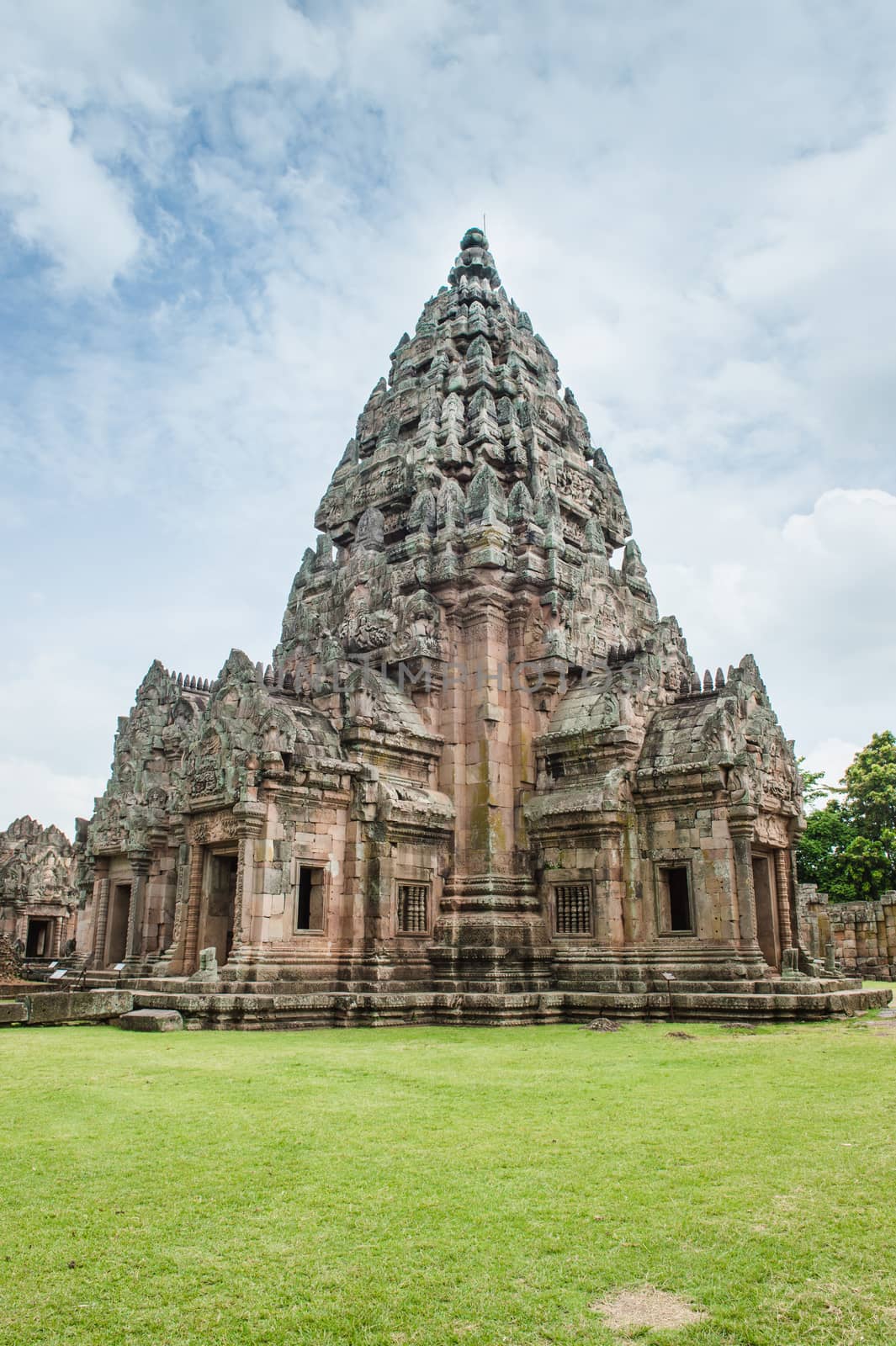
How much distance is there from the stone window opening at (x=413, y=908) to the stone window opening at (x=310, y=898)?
162 cm

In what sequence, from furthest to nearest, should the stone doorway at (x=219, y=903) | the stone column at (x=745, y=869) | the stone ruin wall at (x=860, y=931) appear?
1. the stone ruin wall at (x=860, y=931)
2. the stone doorway at (x=219, y=903)
3. the stone column at (x=745, y=869)

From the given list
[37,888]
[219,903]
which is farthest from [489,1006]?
[37,888]

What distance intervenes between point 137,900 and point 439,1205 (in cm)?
2089

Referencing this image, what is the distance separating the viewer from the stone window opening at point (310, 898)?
1806cm

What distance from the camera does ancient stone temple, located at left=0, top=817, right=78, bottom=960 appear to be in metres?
37.9

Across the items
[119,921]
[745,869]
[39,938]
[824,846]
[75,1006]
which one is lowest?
[75,1006]

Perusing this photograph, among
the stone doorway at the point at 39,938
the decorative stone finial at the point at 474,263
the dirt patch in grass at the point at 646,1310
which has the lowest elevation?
the dirt patch in grass at the point at 646,1310

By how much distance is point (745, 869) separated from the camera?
1772cm

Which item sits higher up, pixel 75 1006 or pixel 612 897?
pixel 612 897

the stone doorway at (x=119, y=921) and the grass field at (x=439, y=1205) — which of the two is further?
the stone doorway at (x=119, y=921)

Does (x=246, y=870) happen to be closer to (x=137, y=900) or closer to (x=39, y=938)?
(x=137, y=900)

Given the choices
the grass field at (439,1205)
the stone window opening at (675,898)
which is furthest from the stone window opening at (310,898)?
the grass field at (439,1205)

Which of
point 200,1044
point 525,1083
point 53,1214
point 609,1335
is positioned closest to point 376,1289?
point 609,1335

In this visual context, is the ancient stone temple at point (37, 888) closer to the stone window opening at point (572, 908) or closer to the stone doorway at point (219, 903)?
the stone doorway at point (219, 903)
